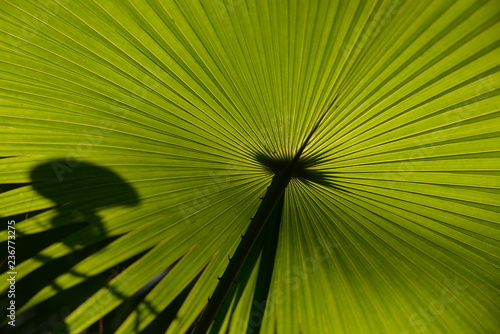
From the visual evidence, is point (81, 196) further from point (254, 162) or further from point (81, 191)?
point (254, 162)

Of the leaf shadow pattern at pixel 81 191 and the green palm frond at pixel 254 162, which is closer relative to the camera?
the green palm frond at pixel 254 162

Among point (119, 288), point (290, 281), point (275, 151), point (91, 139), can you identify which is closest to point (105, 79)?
point (91, 139)

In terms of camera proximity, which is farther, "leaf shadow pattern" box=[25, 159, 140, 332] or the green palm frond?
"leaf shadow pattern" box=[25, 159, 140, 332]

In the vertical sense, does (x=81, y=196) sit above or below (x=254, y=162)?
below

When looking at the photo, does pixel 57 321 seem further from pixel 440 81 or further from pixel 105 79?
pixel 440 81

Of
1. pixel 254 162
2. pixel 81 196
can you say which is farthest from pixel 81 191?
pixel 254 162

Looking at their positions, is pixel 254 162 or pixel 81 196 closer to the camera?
pixel 81 196

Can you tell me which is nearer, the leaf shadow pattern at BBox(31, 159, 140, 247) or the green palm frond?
the green palm frond

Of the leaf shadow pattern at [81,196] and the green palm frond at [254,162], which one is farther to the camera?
the leaf shadow pattern at [81,196]
